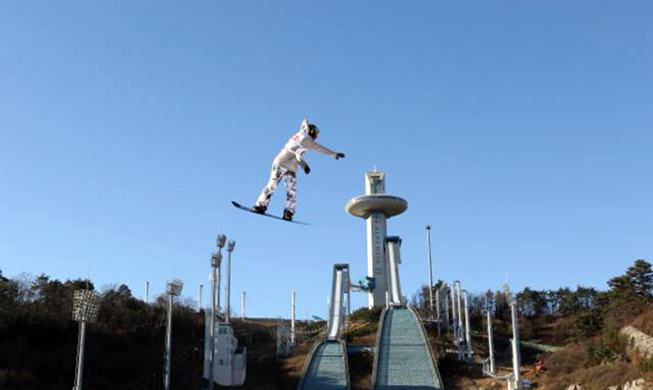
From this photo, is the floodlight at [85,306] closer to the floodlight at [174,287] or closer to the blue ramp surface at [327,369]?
the floodlight at [174,287]

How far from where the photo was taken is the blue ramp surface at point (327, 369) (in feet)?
120

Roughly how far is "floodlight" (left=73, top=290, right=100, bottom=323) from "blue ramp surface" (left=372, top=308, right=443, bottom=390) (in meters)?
15.7

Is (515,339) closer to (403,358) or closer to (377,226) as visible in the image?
(403,358)

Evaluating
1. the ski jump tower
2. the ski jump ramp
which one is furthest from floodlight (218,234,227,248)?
the ski jump tower

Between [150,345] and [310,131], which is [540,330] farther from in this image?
[310,131]

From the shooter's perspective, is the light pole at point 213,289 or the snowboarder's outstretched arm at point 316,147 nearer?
the snowboarder's outstretched arm at point 316,147

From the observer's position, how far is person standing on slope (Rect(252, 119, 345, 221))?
13180mm

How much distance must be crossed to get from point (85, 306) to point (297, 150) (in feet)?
55.8

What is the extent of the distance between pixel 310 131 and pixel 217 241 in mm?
18308

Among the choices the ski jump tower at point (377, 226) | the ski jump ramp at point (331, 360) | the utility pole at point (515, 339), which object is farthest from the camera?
the ski jump tower at point (377, 226)

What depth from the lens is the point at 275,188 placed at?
1439cm

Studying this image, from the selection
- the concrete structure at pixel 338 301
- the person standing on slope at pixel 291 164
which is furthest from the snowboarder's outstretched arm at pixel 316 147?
the concrete structure at pixel 338 301

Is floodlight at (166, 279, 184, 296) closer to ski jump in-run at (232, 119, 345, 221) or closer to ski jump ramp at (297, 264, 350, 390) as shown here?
ski jump ramp at (297, 264, 350, 390)

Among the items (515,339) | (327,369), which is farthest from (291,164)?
(327,369)
